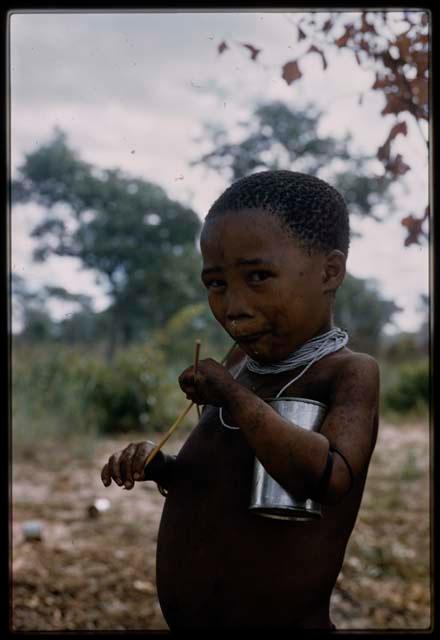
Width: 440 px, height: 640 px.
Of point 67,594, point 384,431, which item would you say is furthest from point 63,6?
point 384,431

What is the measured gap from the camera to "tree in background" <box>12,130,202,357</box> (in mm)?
5887

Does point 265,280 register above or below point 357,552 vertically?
above

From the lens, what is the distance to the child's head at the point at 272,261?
1.63 meters

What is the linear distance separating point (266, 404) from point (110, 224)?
213 inches

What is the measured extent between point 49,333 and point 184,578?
769cm

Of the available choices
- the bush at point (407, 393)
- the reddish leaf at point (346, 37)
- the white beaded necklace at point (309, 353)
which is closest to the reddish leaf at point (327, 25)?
the reddish leaf at point (346, 37)

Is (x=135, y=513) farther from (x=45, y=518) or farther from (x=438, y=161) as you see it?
(x=438, y=161)

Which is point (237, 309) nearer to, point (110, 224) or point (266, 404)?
point (266, 404)

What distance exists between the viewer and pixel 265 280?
64.1 inches

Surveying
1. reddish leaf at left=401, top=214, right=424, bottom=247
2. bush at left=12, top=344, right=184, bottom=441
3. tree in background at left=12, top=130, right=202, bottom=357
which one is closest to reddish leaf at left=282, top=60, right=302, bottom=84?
reddish leaf at left=401, top=214, right=424, bottom=247

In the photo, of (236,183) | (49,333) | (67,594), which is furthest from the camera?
(49,333)

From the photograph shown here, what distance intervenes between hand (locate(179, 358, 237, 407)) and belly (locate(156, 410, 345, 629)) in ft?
0.59

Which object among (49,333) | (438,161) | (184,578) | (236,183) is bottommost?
(184,578)

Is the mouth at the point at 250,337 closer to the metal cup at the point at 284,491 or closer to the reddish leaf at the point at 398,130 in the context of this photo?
the metal cup at the point at 284,491
